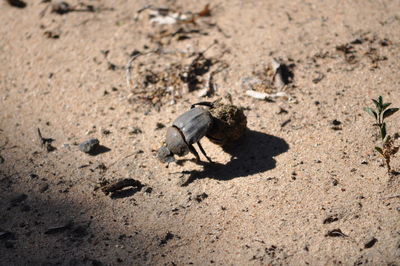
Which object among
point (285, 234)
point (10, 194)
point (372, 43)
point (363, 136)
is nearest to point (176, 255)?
point (285, 234)

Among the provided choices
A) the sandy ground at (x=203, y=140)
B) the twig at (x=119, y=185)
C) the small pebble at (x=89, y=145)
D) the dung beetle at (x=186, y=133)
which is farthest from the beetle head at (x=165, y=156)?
the small pebble at (x=89, y=145)

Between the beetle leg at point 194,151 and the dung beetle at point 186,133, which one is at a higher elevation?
the dung beetle at point 186,133

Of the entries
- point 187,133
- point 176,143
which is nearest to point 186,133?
point 187,133

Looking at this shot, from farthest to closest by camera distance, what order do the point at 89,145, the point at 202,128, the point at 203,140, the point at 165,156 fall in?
the point at 203,140
the point at 89,145
the point at 165,156
the point at 202,128

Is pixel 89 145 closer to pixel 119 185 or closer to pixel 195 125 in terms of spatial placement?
pixel 119 185

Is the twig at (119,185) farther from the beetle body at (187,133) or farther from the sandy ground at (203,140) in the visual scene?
the beetle body at (187,133)

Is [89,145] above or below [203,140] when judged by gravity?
below
